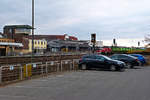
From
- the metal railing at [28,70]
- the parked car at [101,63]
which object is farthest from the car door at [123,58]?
the metal railing at [28,70]

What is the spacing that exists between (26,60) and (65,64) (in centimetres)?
1763

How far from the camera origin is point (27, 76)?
15898 millimetres

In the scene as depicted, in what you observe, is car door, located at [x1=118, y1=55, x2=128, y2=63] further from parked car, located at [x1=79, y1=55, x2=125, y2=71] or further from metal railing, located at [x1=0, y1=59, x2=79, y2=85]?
metal railing, located at [x1=0, y1=59, x2=79, y2=85]

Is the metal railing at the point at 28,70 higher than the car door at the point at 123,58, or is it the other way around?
the car door at the point at 123,58

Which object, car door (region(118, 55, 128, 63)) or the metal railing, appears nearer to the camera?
the metal railing

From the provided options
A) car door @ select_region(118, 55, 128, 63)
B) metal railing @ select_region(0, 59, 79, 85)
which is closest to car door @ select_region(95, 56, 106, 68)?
metal railing @ select_region(0, 59, 79, 85)

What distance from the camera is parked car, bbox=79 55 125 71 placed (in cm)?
2192

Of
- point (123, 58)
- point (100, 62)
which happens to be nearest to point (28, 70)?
point (100, 62)

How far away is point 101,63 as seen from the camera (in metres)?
22.5

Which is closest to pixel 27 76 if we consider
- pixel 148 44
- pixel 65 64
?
pixel 65 64

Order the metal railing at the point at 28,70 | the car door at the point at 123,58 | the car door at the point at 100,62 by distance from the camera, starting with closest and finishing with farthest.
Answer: the metal railing at the point at 28,70
the car door at the point at 100,62
the car door at the point at 123,58

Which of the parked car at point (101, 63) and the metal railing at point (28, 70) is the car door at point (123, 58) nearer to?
the parked car at point (101, 63)

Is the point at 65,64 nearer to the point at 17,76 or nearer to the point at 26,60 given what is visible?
the point at 17,76

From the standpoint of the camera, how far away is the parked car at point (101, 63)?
21.9 meters
